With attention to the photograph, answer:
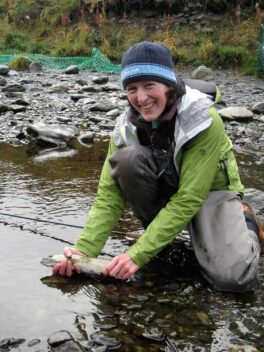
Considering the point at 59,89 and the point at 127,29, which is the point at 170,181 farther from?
the point at 127,29

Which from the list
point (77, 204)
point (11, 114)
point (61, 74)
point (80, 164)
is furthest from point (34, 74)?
point (77, 204)

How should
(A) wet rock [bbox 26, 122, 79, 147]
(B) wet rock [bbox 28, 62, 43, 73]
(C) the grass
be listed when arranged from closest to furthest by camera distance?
(A) wet rock [bbox 26, 122, 79, 147] < (C) the grass < (B) wet rock [bbox 28, 62, 43, 73]

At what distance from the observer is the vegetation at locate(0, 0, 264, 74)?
651 inches

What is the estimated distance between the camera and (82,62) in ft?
58.5

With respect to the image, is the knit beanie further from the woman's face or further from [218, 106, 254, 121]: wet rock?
[218, 106, 254, 121]: wet rock

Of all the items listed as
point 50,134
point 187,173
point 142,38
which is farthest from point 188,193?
point 142,38

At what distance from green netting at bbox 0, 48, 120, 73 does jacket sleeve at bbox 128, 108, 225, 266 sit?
→ 13612 millimetres

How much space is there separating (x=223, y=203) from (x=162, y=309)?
686 millimetres

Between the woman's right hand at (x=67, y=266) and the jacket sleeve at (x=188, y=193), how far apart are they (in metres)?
0.31

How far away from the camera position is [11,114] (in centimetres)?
826

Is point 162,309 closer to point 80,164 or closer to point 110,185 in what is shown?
point 110,185

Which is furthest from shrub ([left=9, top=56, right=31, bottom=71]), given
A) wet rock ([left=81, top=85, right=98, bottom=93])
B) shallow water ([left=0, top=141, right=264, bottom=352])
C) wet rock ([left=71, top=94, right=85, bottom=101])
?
shallow water ([left=0, top=141, right=264, bottom=352])

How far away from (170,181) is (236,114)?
17.2 feet

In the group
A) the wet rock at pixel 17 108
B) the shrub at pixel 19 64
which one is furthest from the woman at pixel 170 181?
the shrub at pixel 19 64
